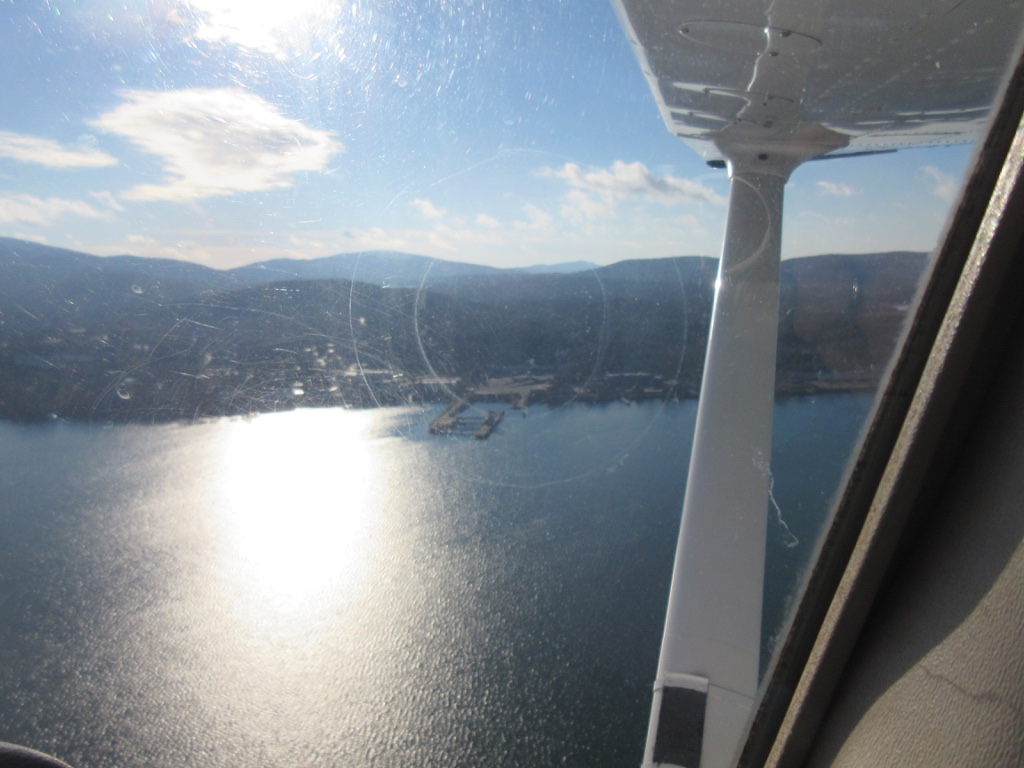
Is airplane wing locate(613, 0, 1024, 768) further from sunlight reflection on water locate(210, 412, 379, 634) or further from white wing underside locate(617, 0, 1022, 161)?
sunlight reflection on water locate(210, 412, 379, 634)

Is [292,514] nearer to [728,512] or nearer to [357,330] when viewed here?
[357,330]

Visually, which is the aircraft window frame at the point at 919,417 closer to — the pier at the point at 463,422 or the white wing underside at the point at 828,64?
the white wing underside at the point at 828,64

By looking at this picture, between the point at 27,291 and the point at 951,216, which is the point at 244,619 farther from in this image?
the point at 951,216

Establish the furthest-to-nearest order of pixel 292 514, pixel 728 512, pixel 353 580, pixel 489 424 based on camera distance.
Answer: pixel 489 424
pixel 292 514
pixel 353 580
pixel 728 512

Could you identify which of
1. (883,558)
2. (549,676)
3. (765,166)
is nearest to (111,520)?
(549,676)

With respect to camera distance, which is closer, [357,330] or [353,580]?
[353,580]

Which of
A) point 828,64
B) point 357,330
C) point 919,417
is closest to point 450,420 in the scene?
point 357,330
